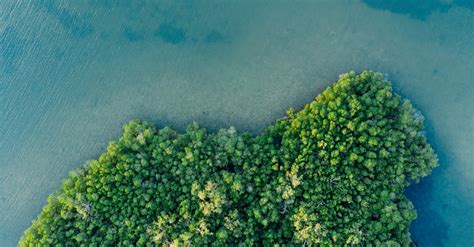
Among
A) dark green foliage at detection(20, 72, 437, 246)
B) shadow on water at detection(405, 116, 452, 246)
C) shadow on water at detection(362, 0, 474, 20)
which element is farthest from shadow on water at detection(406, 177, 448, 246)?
shadow on water at detection(362, 0, 474, 20)

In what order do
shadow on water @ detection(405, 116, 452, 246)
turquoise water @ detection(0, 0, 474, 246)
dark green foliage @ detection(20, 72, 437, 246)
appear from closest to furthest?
1. dark green foliage @ detection(20, 72, 437, 246)
2. shadow on water @ detection(405, 116, 452, 246)
3. turquoise water @ detection(0, 0, 474, 246)

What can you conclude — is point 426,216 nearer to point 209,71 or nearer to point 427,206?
point 427,206

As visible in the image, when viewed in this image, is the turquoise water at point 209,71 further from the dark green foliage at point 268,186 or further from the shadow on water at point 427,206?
the dark green foliage at point 268,186

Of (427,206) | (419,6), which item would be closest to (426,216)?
(427,206)

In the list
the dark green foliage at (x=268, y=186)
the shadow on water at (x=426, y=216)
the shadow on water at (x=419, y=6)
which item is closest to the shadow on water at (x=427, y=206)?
the shadow on water at (x=426, y=216)

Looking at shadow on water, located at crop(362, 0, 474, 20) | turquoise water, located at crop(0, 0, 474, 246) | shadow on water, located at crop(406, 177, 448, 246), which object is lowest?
shadow on water, located at crop(406, 177, 448, 246)

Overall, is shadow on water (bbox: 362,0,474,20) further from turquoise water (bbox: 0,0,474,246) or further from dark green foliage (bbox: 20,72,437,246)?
dark green foliage (bbox: 20,72,437,246)
